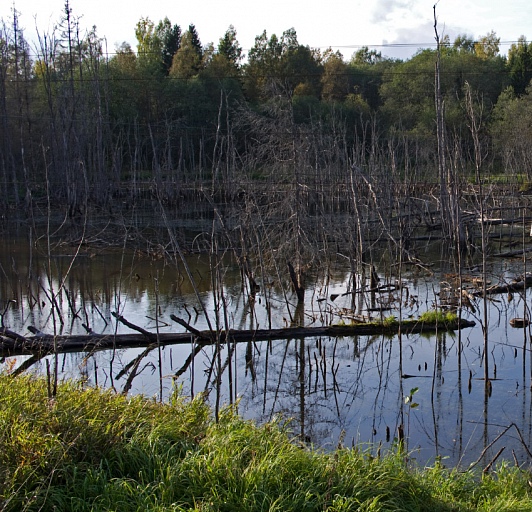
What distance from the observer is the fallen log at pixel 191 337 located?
7297 mm

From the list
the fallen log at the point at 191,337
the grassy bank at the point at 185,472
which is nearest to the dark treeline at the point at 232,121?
the fallen log at the point at 191,337

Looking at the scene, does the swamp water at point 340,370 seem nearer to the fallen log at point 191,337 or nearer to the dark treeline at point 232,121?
the fallen log at point 191,337

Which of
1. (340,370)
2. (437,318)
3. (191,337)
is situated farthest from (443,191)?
(191,337)

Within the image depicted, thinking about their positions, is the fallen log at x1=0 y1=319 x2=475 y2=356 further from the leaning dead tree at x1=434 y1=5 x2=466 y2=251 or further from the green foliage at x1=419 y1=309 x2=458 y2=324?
the leaning dead tree at x1=434 y1=5 x2=466 y2=251

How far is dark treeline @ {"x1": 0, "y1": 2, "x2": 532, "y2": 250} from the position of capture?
13359 mm

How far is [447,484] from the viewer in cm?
399

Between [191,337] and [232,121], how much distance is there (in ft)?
47.6

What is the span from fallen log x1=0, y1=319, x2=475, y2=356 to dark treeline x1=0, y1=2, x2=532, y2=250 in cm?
197

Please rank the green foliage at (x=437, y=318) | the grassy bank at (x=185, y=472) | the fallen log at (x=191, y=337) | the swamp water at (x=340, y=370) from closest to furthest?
the grassy bank at (x=185, y=472), the swamp water at (x=340, y=370), the fallen log at (x=191, y=337), the green foliage at (x=437, y=318)

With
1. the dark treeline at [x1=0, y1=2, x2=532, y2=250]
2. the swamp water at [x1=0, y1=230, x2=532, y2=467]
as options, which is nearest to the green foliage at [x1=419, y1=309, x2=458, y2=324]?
the swamp water at [x1=0, y1=230, x2=532, y2=467]

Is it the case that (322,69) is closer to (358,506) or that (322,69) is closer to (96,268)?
(96,268)

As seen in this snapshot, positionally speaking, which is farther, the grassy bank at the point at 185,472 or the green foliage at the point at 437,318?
the green foliage at the point at 437,318

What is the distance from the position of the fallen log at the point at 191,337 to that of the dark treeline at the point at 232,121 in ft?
6.45

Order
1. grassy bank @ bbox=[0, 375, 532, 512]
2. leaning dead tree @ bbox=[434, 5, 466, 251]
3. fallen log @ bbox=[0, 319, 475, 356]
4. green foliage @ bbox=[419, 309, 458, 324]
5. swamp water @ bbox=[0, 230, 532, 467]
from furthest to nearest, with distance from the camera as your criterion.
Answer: leaning dead tree @ bbox=[434, 5, 466, 251] → green foliage @ bbox=[419, 309, 458, 324] → fallen log @ bbox=[0, 319, 475, 356] → swamp water @ bbox=[0, 230, 532, 467] → grassy bank @ bbox=[0, 375, 532, 512]
